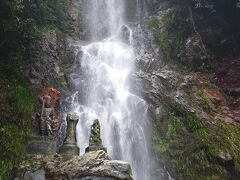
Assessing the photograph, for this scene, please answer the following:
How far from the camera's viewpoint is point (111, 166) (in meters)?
10.3

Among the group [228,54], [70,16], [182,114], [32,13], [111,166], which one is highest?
[70,16]

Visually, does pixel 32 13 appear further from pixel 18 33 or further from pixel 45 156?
pixel 45 156

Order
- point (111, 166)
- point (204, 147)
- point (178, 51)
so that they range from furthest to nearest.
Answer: point (178, 51)
point (204, 147)
point (111, 166)

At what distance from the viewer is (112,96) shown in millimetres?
18359

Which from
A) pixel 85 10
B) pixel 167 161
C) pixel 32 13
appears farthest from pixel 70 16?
pixel 167 161

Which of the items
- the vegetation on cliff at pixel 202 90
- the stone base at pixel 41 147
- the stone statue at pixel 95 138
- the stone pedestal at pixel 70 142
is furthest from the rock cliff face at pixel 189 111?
the stone base at pixel 41 147

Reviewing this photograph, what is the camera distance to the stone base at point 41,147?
1194 centimetres

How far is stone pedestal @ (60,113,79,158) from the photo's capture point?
38.5 feet

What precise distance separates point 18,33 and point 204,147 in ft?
34.5

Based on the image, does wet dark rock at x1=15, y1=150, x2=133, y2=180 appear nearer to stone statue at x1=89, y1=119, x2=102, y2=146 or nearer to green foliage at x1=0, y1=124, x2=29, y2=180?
green foliage at x1=0, y1=124, x2=29, y2=180

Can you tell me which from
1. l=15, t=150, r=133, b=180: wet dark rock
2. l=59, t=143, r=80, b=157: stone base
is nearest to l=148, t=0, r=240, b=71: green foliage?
l=59, t=143, r=80, b=157: stone base

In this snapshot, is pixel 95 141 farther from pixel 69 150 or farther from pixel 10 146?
pixel 10 146

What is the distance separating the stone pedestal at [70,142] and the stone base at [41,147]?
0.40 m

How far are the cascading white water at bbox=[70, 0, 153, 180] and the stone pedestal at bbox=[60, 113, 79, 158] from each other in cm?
257
